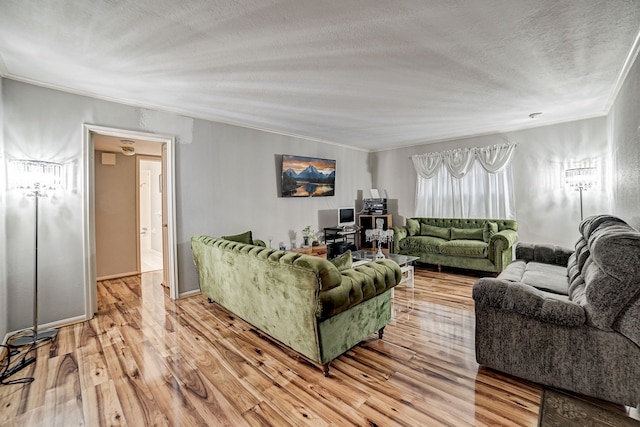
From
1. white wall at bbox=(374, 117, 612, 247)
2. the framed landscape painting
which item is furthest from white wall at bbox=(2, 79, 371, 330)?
white wall at bbox=(374, 117, 612, 247)

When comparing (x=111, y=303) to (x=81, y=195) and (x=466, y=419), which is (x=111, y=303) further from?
(x=466, y=419)

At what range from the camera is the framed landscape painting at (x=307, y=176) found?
5129 millimetres

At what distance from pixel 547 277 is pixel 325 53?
2.98m

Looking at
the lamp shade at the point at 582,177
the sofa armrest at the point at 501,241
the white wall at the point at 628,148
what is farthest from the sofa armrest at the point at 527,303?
the lamp shade at the point at 582,177

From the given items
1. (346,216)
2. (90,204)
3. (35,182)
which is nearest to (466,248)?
(346,216)

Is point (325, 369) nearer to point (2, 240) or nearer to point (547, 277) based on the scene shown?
point (547, 277)

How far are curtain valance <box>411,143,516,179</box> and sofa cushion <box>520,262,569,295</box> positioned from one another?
252 cm

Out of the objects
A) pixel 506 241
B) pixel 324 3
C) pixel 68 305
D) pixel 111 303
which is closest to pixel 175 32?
pixel 324 3

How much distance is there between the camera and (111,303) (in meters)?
3.68

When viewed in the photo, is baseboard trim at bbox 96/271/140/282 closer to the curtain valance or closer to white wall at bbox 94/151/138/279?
white wall at bbox 94/151/138/279

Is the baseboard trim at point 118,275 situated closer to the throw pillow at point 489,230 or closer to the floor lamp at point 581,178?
the throw pillow at point 489,230

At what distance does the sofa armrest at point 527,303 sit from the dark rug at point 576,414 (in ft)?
1.59

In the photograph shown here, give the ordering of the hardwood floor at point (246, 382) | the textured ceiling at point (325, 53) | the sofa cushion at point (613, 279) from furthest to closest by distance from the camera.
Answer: the textured ceiling at point (325, 53)
the hardwood floor at point (246, 382)
the sofa cushion at point (613, 279)

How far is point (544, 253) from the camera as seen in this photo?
137 inches
